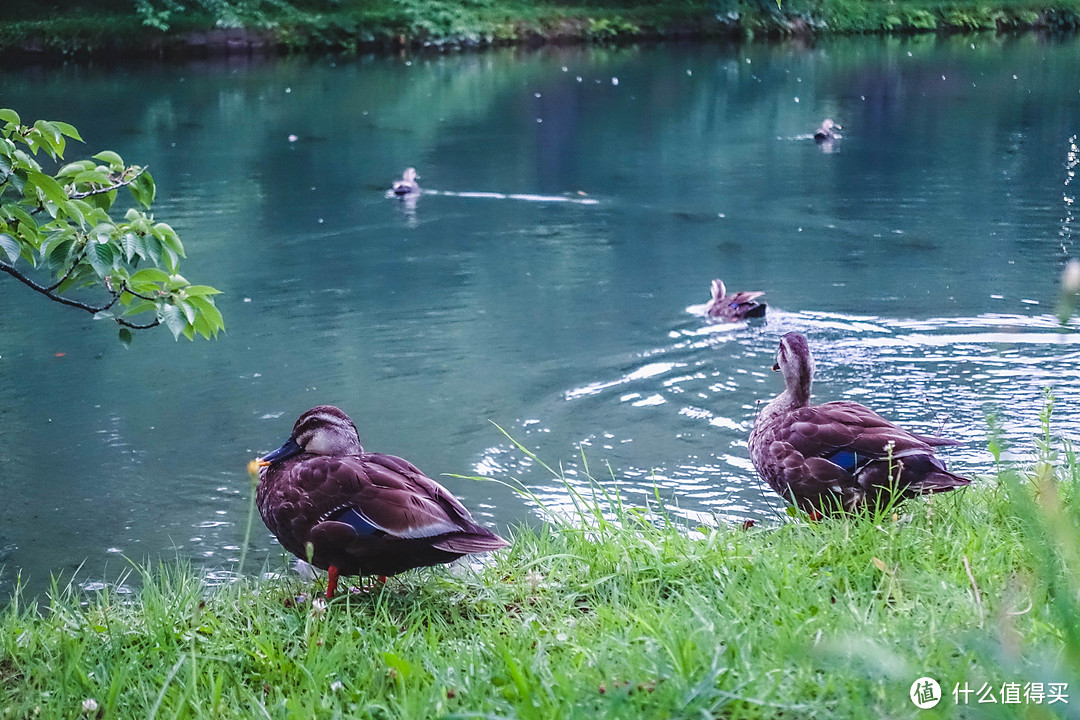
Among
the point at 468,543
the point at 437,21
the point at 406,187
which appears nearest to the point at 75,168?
the point at 468,543

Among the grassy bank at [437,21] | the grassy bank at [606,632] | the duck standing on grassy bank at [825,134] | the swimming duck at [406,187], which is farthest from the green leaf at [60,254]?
the grassy bank at [437,21]

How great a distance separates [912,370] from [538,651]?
616 centimetres

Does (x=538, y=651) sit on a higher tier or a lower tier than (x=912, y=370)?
higher

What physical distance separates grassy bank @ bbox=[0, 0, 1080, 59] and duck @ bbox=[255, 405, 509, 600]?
31.7m

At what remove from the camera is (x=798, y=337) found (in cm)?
Result: 552

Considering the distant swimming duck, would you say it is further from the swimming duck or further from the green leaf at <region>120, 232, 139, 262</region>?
the green leaf at <region>120, 232, 139, 262</region>

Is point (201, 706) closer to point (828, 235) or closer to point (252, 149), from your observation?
point (828, 235)

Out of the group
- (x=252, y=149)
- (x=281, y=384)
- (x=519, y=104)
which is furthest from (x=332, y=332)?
(x=519, y=104)

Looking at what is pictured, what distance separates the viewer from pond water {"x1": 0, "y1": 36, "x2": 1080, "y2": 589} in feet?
22.9

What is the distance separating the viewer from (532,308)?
414 inches

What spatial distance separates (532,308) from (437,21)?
95.9 feet

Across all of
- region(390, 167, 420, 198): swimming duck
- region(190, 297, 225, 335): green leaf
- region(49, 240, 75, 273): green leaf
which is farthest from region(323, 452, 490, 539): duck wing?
region(390, 167, 420, 198): swimming duck

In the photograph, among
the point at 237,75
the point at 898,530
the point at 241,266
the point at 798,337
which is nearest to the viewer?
the point at 898,530

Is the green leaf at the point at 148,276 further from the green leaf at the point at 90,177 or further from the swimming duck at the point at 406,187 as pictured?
the swimming duck at the point at 406,187
